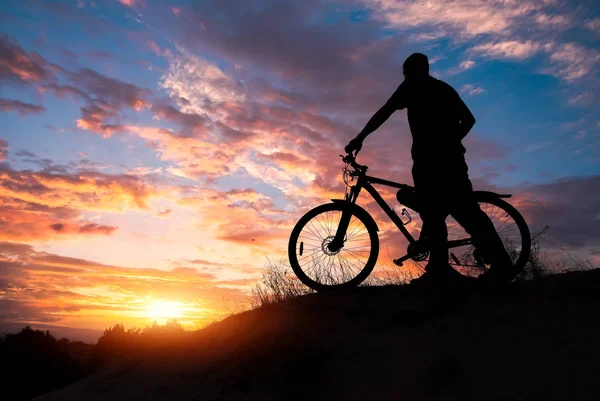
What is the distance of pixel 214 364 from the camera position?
5578 millimetres

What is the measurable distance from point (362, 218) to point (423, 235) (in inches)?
34.3

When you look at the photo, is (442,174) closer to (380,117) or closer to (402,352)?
(380,117)

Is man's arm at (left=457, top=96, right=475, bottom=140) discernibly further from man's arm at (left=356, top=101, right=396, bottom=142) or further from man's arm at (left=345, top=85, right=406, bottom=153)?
man's arm at (left=356, top=101, right=396, bottom=142)

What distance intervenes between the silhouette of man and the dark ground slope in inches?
18.8

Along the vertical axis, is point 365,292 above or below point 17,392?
above

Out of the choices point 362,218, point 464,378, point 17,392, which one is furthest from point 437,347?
point 17,392

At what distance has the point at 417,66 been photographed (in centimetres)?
575

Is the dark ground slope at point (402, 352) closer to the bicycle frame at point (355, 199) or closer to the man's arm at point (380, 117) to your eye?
the bicycle frame at point (355, 199)

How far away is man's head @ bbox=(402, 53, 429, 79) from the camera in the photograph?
5746 millimetres

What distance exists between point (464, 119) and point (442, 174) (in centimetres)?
79

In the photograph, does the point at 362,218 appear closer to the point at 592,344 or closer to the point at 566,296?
the point at 566,296

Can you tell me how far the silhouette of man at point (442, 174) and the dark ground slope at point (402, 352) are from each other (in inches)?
18.8

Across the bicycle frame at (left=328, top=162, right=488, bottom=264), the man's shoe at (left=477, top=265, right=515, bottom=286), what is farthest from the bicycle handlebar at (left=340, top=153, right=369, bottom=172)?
the man's shoe at (left=477, top=265, right=515, bottom=286)

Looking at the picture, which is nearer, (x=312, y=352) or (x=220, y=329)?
(x=312, y=352)
